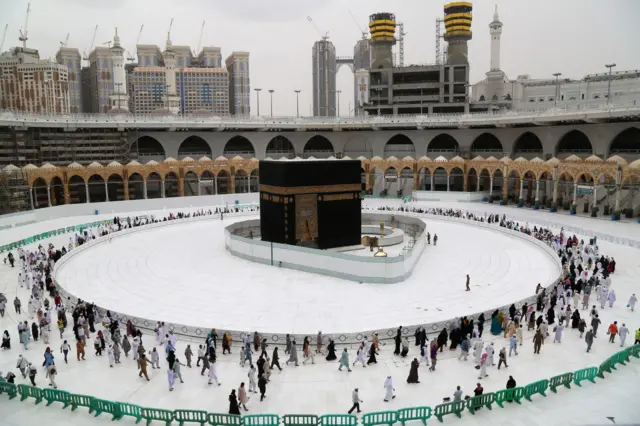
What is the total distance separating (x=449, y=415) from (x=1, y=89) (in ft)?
221

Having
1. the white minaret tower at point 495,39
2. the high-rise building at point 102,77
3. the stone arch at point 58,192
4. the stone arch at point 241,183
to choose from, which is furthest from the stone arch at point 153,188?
the high-rise building at point 102,77

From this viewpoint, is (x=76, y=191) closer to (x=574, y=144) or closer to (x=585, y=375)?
(x=585, y=375)

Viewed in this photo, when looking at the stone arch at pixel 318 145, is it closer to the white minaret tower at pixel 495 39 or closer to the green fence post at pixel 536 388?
the white minaret tower at pixel 495 39

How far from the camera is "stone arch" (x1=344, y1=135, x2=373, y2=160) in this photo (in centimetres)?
5766

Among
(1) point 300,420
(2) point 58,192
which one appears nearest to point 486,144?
(2) point 58,192

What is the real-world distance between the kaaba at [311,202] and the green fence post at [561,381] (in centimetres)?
1487

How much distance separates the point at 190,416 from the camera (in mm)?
10461

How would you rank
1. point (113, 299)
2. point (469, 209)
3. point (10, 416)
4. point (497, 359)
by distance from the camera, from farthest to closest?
point (469, 209) → point (113, 299) → point (497, 359) → point (10, 416)

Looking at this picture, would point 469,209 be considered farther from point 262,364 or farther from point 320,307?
point 262,364

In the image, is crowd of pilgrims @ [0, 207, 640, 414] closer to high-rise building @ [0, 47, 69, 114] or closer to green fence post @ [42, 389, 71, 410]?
green fence post @ [42, 389, 71, 410]

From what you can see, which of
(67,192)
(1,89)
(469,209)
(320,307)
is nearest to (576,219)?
(469,209)

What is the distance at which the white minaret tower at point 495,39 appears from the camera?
7100cm

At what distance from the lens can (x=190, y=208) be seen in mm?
42812

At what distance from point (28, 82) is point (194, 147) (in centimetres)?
3060
